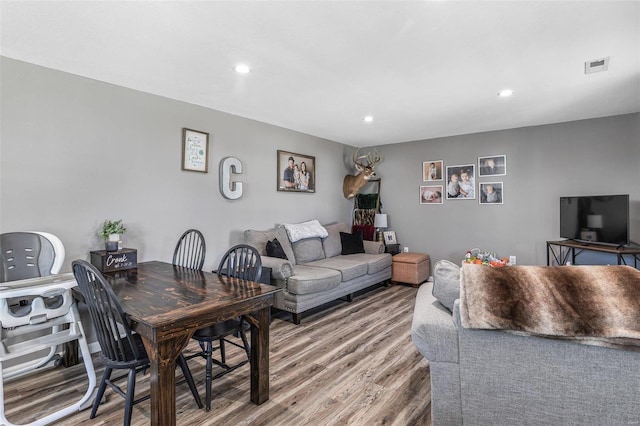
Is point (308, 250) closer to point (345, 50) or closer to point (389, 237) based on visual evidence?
point (389, 237)

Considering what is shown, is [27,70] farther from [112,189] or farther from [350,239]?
[350,239]

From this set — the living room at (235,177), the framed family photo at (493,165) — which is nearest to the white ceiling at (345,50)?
the living room at (235,177)

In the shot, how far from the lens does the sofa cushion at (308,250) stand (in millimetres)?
4430

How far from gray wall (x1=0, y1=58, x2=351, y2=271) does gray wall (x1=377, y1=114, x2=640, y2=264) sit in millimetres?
2713

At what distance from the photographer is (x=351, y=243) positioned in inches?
201

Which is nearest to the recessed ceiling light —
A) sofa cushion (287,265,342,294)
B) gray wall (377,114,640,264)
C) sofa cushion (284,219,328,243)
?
sofa cushion (287,265,342,294)

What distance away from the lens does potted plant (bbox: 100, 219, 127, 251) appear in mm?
2699

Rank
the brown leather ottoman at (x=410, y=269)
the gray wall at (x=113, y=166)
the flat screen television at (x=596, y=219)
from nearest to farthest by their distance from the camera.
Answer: the gray wall at (x=113, y=166), the flat screen television at (x=596, y=219), the brown leather ottoman at (x=410, y=269)

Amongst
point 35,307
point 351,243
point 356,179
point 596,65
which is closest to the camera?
point 35,307

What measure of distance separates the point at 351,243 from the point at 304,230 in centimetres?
92

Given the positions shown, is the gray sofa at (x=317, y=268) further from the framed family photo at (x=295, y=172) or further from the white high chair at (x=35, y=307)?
the white high chair at (x=35, y=307)

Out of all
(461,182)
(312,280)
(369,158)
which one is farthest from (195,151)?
(461,182)

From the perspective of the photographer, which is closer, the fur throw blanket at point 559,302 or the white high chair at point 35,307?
the fur throw blanket at point 559,302

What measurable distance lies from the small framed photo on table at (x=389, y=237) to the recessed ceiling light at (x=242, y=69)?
374 cm
